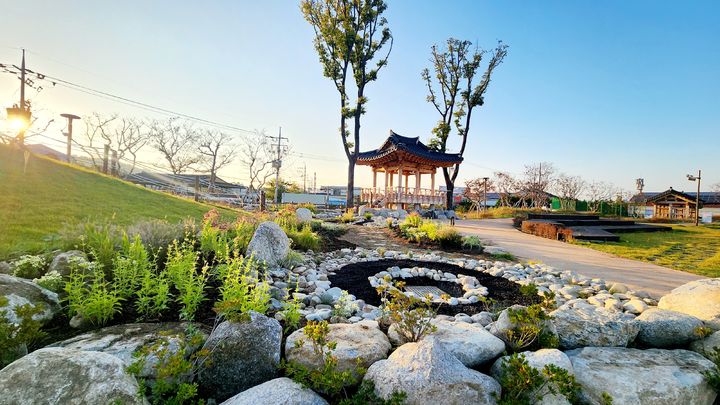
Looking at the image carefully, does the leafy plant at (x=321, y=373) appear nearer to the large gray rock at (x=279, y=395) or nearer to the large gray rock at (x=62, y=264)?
the large gray rock at (x=279, y=395)

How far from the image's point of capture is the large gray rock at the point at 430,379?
1664 millimetres

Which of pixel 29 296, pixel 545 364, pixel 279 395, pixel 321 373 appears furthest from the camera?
pixel 29 296

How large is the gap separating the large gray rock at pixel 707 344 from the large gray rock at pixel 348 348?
2199mm

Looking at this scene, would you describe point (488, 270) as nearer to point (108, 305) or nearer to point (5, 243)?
point (108, 305)

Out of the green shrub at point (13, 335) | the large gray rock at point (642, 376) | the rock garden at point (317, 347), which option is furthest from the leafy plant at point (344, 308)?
the green shrub at point (13, 335)

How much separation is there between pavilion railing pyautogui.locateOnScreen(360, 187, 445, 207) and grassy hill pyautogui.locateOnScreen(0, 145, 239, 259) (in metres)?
9.42

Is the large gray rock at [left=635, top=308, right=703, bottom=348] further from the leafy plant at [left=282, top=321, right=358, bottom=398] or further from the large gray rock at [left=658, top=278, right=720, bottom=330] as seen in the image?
the leafy plant at [left=282, top=321, right=358, bottom=398]

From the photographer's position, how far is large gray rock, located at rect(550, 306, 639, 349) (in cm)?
232

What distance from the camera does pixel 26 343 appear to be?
1.88 m

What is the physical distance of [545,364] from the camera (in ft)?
6.05

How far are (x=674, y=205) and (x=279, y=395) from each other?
37703mm

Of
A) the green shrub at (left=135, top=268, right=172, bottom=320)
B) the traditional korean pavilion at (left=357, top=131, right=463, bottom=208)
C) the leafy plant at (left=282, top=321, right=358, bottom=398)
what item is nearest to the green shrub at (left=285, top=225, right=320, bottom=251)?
the green shrub at (left=135, top=268, right=172, bottom=320)

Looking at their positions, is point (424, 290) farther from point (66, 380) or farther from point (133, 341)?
point (66, 380)

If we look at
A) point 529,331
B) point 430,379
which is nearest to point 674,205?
point 529,331
